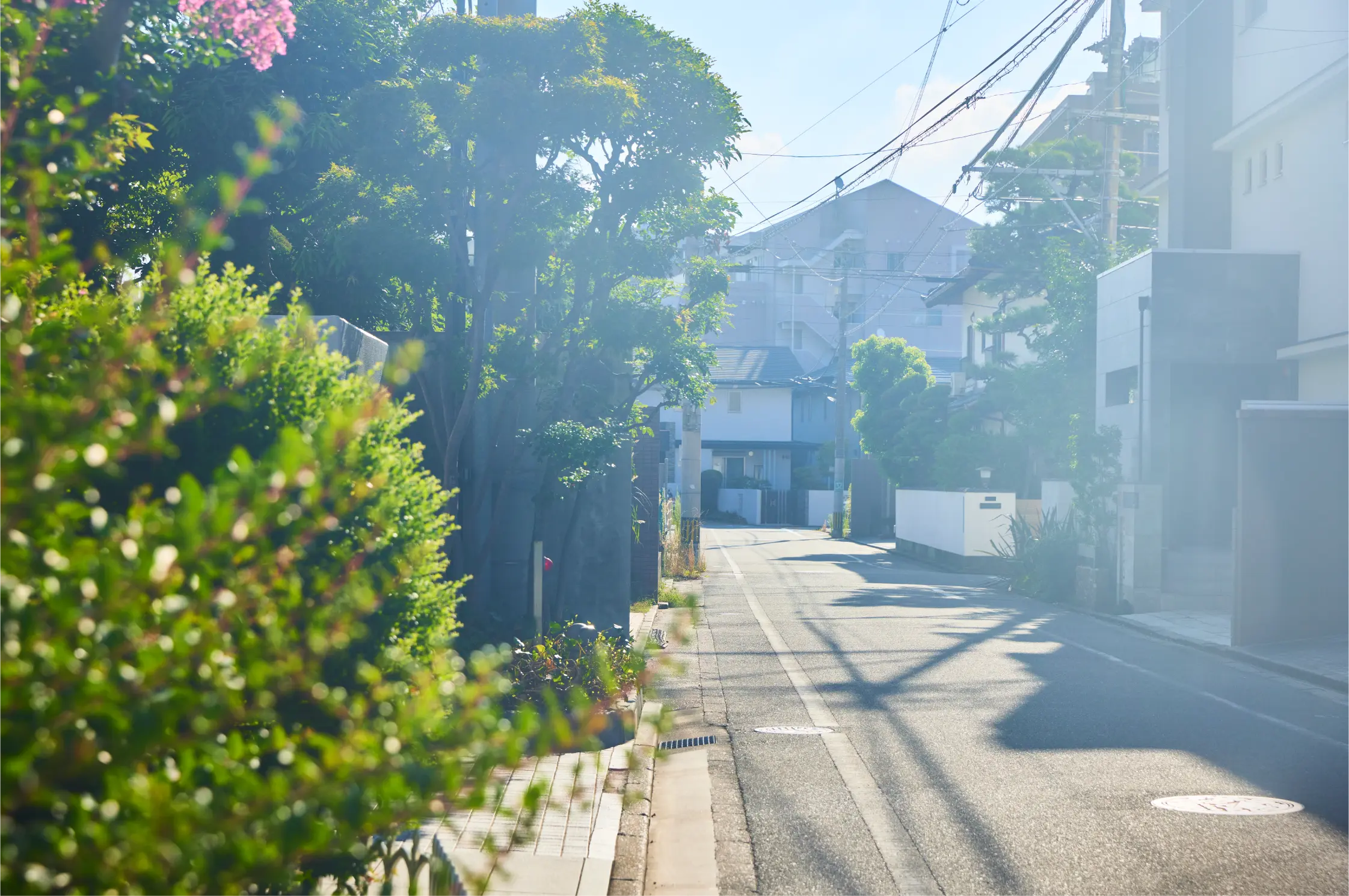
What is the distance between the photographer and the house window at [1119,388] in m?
22.5

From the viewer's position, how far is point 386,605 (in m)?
3.62

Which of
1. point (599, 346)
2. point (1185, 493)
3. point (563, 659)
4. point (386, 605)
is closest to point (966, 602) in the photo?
point (1185, 493)

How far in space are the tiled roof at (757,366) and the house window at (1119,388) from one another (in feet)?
136

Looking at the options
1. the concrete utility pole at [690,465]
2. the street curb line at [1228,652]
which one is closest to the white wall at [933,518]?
the concrete utility pole at [690,465]

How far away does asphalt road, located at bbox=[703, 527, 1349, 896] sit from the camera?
229 inches

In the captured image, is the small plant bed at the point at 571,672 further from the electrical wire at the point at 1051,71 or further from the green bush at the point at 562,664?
the electrical wire at the point at 1051,71

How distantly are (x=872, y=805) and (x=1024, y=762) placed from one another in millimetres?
1546

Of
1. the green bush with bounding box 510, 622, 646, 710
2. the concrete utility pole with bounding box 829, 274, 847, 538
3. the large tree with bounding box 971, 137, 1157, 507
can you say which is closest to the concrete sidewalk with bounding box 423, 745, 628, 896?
the green bush with bounding box 510, 622, 646, 710

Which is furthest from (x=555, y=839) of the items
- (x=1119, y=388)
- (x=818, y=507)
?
(x=818, y=507)

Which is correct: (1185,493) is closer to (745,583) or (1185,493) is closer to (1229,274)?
(1229,274)

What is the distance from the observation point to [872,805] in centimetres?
709

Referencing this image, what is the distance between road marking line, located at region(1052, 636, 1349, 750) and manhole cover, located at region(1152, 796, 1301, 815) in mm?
2046

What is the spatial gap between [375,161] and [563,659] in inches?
174

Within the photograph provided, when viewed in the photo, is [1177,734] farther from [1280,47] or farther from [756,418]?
[756,418]
